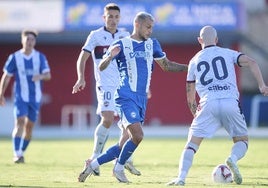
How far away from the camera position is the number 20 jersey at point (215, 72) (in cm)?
1188

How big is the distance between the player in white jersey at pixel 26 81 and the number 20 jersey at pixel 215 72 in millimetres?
6068

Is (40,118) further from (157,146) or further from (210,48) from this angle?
(210,48)

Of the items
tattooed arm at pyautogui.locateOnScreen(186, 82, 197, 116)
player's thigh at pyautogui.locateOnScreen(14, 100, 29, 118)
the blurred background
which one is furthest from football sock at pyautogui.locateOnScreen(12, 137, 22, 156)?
the blurred background

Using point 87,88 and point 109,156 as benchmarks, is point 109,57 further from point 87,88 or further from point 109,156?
point 87,88

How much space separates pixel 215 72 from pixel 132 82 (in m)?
1.17

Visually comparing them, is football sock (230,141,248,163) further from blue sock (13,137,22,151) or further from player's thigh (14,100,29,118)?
player's thigh (14,100,29,118)

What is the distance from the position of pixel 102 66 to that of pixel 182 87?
2617 cm

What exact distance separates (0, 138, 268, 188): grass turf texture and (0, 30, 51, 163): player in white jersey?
26.7 inches

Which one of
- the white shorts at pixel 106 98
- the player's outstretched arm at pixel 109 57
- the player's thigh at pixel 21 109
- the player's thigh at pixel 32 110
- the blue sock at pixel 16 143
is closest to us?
the player's outstretched arm at pixel 109 57

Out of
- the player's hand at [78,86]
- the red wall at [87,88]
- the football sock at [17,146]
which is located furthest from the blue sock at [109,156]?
the red wall at [87,88]

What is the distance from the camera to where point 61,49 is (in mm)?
38375

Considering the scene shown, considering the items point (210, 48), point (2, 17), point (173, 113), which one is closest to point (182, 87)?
point (173, 113)

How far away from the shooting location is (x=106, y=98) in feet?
46.8

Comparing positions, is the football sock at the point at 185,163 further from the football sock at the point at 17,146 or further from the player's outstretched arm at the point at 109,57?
the football sock at the point at 17,146
